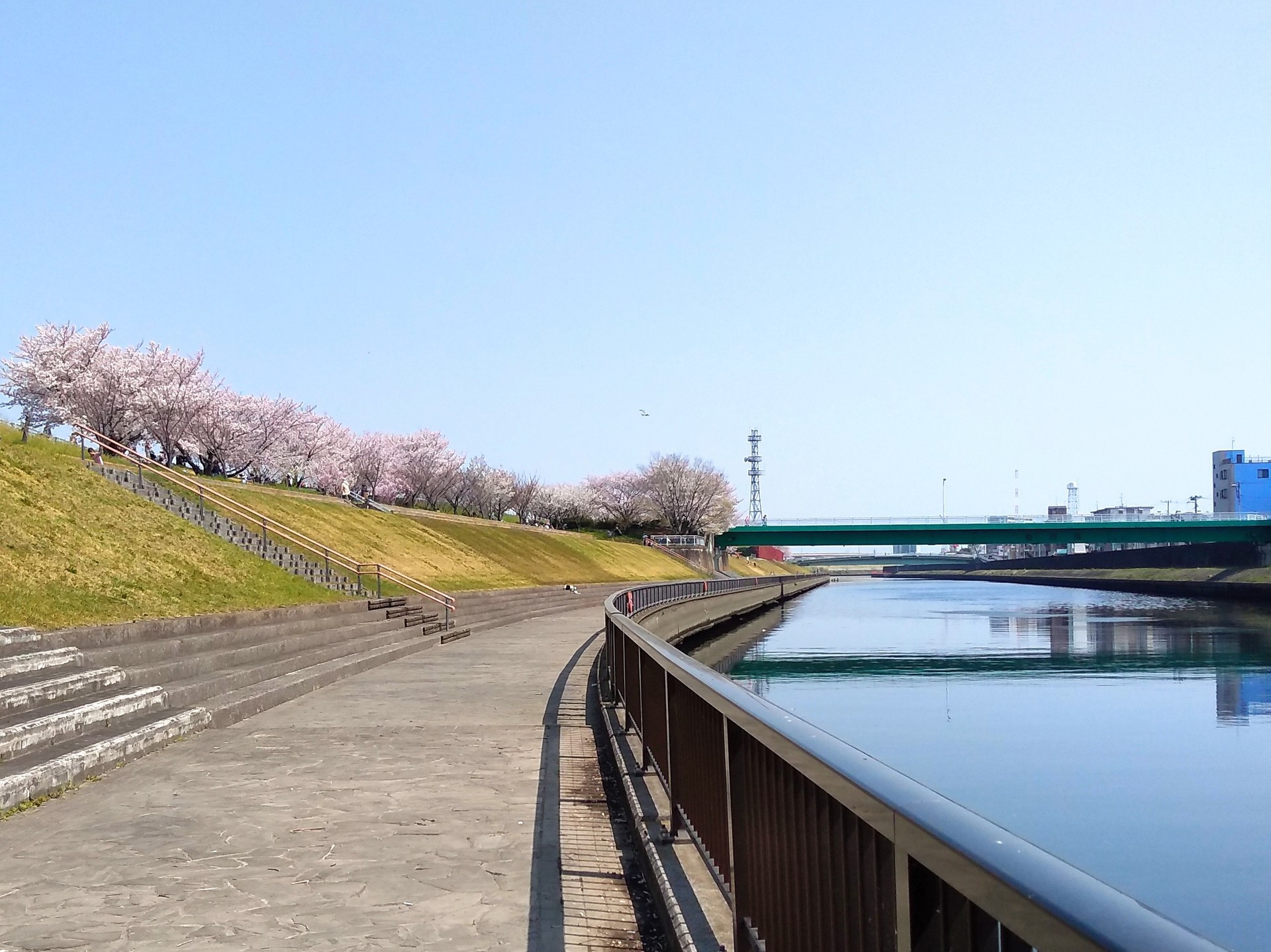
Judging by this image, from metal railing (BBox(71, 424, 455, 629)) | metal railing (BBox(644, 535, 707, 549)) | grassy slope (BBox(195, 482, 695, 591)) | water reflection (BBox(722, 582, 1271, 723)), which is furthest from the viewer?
metal railing (BBox(644, 535, 707, 549))

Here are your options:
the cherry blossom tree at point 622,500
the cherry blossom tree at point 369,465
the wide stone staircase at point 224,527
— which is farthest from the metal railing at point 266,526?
the cherry blossom tree at point 622,500

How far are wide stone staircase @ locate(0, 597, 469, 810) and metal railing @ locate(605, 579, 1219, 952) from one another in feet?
18.7

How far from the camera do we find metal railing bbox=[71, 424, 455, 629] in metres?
29.2

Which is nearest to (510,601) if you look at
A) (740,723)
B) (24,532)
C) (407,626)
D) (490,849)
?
(407,626)

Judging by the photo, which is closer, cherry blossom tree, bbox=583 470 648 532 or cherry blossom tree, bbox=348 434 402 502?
cherry blossom tree, bbox=348 434 402 502

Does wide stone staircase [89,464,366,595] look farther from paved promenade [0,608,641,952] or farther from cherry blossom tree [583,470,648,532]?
cherry blossom tree [583,470,648,532]

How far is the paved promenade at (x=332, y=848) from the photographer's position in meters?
5.43

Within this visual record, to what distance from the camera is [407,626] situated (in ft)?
88.2

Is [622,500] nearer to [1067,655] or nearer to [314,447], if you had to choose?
[314,447]

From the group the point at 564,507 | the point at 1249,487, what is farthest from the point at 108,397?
Result: the point at 1249,487

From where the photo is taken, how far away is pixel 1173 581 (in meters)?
92.1

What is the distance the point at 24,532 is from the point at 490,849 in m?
14.0

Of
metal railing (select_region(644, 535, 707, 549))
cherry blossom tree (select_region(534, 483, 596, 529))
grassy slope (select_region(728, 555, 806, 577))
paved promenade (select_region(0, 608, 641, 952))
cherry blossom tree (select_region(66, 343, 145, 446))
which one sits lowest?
grassy slope (select_region(728, 555, 806, 577))

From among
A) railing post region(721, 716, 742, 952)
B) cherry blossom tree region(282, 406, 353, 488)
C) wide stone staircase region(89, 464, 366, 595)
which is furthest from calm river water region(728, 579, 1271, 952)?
cherry blossom tree region(282, 406, 353, 488)
